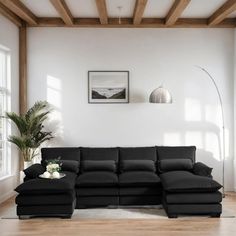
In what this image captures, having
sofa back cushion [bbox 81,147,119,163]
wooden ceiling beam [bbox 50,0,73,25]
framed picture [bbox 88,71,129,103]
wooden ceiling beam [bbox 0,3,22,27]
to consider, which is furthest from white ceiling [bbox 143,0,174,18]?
sofa back cushion [bbox 81,147,119,163]

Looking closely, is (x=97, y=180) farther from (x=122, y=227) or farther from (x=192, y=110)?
(x=192, y=110)

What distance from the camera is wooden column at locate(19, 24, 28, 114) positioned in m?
6.98

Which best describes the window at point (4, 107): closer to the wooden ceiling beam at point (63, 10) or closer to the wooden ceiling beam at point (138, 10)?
the wooden ceiling beam at point (63, 10)

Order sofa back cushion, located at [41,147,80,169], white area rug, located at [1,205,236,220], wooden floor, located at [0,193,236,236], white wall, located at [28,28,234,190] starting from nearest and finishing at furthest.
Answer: wooden floor, located at [0,193,236,236] → white area rug, located at [1,205,236,220] → sofa back cushion, located at [41,147,80,169] → white wall, located at [28,28,234,190]

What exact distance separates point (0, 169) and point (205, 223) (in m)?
3.52

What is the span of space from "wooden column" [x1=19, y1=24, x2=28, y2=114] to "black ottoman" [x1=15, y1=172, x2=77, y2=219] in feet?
7.24

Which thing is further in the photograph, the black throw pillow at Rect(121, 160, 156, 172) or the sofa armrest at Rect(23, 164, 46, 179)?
the black throw pillow at Rect(121, 160, 156, 172)

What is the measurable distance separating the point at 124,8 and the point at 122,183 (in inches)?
112

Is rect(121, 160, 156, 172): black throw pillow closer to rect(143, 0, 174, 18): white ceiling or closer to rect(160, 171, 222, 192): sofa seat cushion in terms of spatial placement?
rect(160, 171, 222, 192): sofa seat cushion

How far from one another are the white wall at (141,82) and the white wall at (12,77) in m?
0.30

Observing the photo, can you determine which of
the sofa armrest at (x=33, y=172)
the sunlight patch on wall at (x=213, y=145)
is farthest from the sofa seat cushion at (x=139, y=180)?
the sunlight patch on wall at (x=213, y=145)

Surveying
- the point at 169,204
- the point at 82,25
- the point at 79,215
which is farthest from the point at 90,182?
the point at 82,25

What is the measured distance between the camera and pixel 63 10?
5973 millimetres

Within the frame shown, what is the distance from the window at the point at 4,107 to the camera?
655 cm
